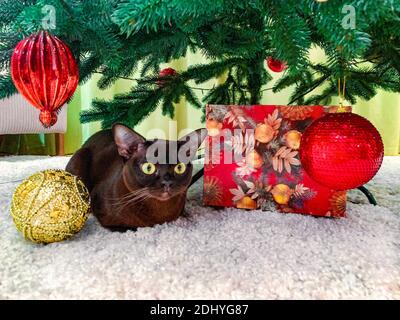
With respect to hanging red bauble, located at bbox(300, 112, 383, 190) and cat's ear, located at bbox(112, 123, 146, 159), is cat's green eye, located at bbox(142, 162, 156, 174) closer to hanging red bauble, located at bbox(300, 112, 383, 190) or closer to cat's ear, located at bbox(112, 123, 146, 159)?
cat's ear, located at bbox(112, 123, 146, 159)

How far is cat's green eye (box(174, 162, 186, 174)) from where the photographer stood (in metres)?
0.64

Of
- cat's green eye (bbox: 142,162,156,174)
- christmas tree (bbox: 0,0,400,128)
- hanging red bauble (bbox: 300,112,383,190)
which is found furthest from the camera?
cat's green eye (bbox: 142,162,156,174)

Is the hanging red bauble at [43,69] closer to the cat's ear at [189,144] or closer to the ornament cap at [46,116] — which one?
the ornament cap at [46,116]

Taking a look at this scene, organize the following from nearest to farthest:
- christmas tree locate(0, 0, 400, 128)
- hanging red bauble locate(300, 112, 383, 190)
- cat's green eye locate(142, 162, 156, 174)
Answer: christmas tree locate(0, 0, 400, 128) < hanging red bauble locate(300, 112, 383, 190) < cat's green eye locate(142, 162, 156, 174)

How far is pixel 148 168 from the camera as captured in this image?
24.2 inches

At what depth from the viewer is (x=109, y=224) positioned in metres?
0.63

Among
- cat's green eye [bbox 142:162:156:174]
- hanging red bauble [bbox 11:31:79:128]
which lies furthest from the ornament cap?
cat's green eye [bbox 142:162:156:174]

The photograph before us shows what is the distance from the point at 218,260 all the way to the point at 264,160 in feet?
0.86

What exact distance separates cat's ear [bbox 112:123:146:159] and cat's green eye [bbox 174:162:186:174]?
0.22 ft
